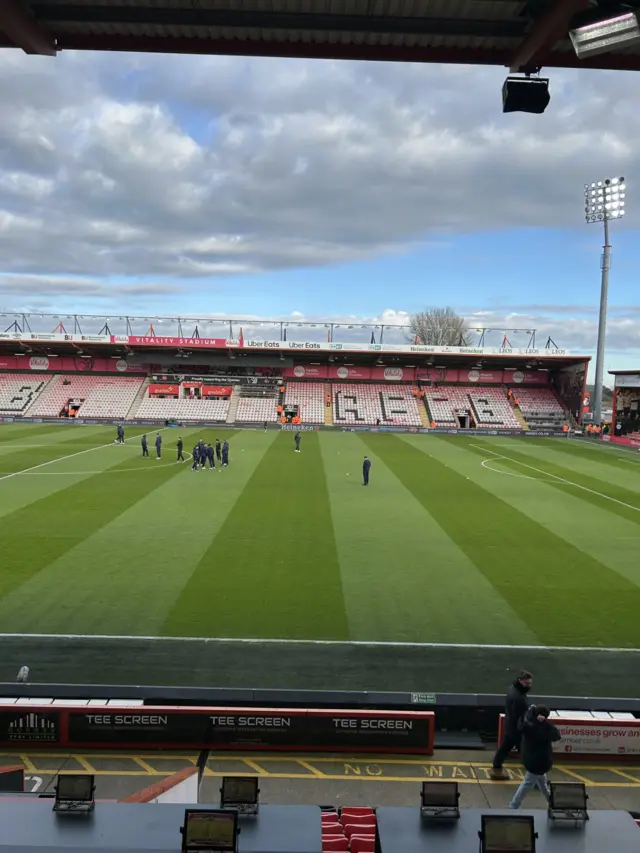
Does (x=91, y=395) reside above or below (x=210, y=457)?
above

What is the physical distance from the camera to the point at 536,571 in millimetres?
15172

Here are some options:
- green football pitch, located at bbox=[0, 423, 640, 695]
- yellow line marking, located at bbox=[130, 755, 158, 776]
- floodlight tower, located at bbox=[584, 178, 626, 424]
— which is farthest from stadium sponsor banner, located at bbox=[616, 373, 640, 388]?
yellow line marking, located at bbox=[130, 755, 158, 776]

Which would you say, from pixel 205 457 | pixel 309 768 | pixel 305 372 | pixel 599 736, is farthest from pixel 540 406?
pixel 309 768

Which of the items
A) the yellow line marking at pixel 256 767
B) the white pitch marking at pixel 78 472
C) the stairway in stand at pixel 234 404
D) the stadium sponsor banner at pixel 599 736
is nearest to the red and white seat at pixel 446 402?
the stairway in stand at pixel 234 404

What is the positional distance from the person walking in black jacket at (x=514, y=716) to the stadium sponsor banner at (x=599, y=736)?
505 millimetres

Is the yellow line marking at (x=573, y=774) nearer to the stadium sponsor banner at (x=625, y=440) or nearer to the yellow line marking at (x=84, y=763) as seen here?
the yellow line marking at (x=84, y=763)

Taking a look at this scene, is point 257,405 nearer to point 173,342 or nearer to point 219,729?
point 173,342

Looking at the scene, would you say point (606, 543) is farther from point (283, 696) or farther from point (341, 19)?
point (341, 19)

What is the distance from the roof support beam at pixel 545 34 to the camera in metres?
5.54

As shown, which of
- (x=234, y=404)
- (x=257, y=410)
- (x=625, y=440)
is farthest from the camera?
(x=234, y=404)

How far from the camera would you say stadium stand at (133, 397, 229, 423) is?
58438 millimetres

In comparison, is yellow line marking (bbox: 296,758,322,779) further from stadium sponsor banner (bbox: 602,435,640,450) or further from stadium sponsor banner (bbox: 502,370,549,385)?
stadium sponsor banner (bbox: 502,370,549,385)

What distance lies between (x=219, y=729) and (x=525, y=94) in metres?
8.78

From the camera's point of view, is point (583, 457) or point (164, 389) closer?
point (583, 457)
